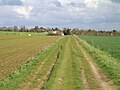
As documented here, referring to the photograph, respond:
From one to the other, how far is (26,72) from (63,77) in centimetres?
339

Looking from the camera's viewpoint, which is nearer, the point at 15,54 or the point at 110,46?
the point at 15,54

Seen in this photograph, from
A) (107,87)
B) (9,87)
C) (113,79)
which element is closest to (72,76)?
(113,79)

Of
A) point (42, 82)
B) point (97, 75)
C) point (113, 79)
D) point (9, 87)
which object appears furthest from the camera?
point (97, 75)

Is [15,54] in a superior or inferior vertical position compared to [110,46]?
superior

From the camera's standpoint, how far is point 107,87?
14734 mm

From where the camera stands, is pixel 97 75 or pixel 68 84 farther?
pixel 97 75

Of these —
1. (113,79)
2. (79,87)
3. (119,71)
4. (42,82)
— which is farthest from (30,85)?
(119,71)

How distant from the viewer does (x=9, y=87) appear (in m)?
14.4

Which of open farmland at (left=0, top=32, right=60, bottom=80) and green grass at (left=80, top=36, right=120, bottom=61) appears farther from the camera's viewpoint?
green grass at (left=80, top=36, right=120, bottom=61)

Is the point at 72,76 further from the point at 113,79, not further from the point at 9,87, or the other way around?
the point at 9,87

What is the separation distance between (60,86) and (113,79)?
3.65 meters

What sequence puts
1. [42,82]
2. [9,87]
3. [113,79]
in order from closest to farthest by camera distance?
[9,87]
[42,82]
[113,79]

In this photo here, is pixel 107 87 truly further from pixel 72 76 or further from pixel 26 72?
pixel 26 72

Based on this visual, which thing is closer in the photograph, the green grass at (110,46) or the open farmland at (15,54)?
the open farmland at (15,54)
